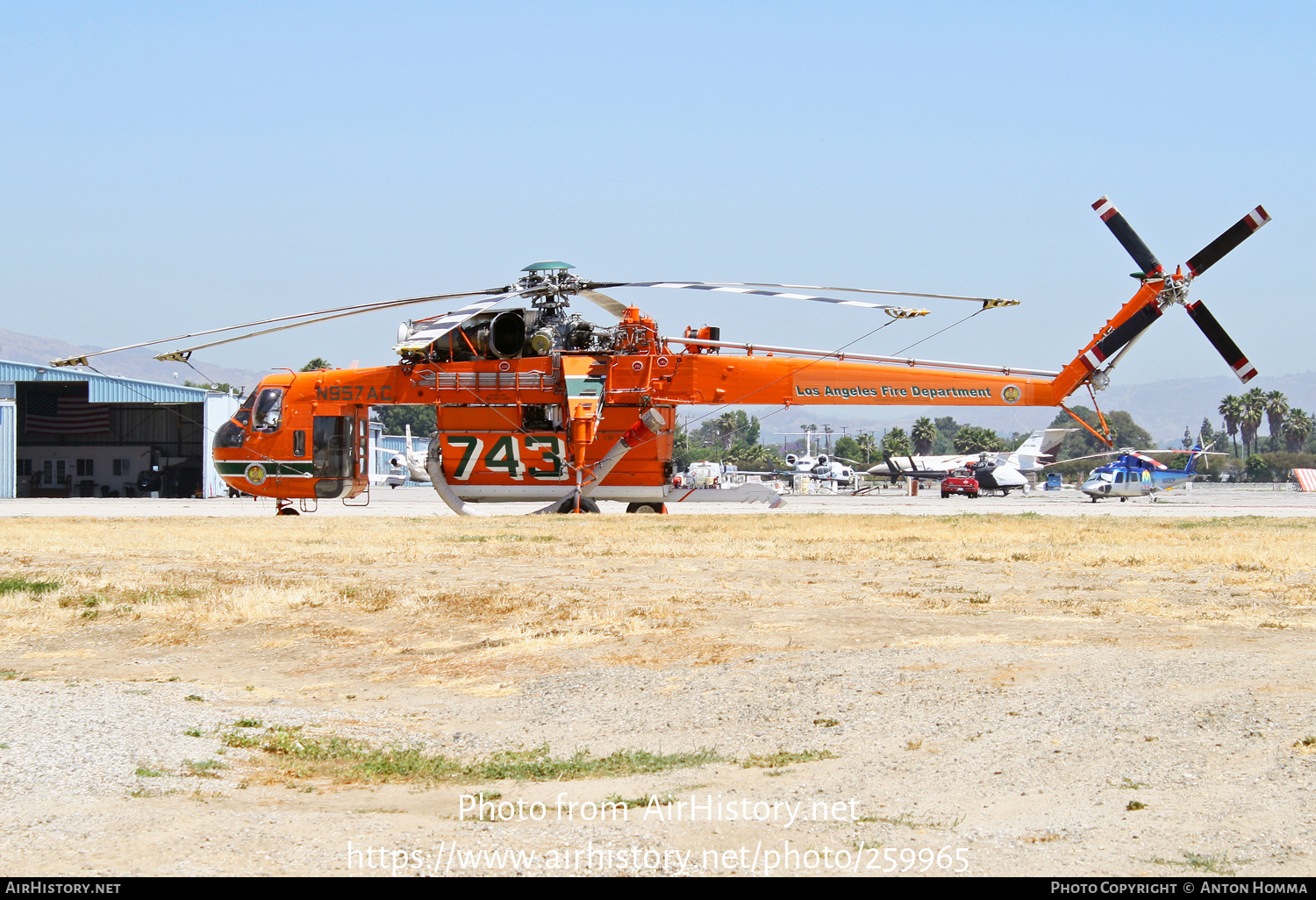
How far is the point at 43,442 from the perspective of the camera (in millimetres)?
66062

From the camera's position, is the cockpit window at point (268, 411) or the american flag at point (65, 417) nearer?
the cockpit window at point (268, 411)

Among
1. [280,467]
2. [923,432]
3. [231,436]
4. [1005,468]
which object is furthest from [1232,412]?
[231,436]

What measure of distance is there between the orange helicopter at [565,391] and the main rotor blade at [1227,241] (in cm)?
4

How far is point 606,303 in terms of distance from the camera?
25.9 metres

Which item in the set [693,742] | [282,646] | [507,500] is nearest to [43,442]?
[507,500]

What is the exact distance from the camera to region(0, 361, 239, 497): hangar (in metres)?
60.7

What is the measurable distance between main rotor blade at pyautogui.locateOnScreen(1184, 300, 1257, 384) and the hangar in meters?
50.0

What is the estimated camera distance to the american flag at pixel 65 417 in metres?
65.2

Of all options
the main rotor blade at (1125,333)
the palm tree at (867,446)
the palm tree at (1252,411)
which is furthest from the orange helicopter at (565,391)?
the palm tree at (1252,411)

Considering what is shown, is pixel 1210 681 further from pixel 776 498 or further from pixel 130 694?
pixel 776 498

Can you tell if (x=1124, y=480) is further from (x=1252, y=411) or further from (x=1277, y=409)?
(x=1277, y=409)

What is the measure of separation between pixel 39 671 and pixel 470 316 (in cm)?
1620

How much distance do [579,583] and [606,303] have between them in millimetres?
13093

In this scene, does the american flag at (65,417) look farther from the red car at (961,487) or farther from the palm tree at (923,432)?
the palm tree at (923,432)
